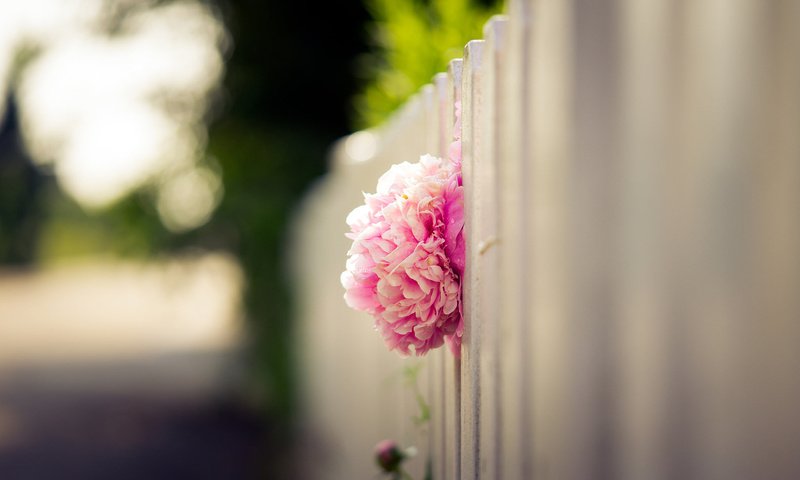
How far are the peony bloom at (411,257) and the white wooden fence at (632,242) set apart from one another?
60mm

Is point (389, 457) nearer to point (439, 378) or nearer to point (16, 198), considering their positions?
point (439, 378)

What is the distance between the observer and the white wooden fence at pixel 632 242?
86 cm

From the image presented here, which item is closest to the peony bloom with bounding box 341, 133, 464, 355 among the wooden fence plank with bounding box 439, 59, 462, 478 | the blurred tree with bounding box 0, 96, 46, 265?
the wooden fence plank with bounding box 439, 59, 462, 478

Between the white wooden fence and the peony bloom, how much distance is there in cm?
6

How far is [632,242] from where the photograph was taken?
3.53 feet

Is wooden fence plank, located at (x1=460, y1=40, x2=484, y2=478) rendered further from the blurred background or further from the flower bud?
the blurred background

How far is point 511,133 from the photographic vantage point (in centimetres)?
155

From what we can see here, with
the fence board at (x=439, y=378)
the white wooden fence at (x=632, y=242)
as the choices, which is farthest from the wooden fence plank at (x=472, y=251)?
the fence board at (x=439, y=378)

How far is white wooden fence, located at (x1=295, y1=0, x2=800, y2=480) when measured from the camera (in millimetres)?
858

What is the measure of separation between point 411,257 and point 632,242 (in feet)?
2.10

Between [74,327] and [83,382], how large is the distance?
651cm

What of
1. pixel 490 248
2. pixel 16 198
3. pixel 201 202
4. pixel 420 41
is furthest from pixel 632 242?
pixel 16 198

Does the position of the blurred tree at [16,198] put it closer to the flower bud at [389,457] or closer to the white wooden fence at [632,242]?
the flower bud at [389,457]

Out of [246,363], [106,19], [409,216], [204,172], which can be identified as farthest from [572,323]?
[106,19]
